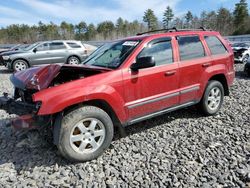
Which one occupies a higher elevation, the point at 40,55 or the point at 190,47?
the point at 190,47

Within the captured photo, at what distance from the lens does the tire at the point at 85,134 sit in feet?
11.2

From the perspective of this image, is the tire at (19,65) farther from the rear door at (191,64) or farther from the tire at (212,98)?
the tire at (212,98)

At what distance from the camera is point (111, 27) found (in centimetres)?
6344

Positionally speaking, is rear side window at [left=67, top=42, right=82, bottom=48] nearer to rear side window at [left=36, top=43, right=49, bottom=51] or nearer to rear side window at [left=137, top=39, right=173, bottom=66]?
rear side window at [left=36, top=43, right=49, bottom=51]

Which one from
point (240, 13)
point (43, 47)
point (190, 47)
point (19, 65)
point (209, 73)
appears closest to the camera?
point (190, 47)

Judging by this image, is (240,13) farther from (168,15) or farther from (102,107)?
(102,107)

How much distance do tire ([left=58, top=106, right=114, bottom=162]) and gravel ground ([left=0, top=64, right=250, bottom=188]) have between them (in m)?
0.16

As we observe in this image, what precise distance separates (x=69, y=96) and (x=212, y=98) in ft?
10.2

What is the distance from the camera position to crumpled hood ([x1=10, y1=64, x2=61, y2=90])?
3815 mm

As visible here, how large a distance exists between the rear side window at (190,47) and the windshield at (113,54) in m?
0.90

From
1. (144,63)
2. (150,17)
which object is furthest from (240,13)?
(144,63)

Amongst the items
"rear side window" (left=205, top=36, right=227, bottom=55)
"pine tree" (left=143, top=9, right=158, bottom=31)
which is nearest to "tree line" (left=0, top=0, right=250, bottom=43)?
"pine tree" (left=143, top=9, right=158, bottom=31)

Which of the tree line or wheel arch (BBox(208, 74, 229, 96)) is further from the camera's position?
the tree line

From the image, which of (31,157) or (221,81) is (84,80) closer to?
(31,157)
